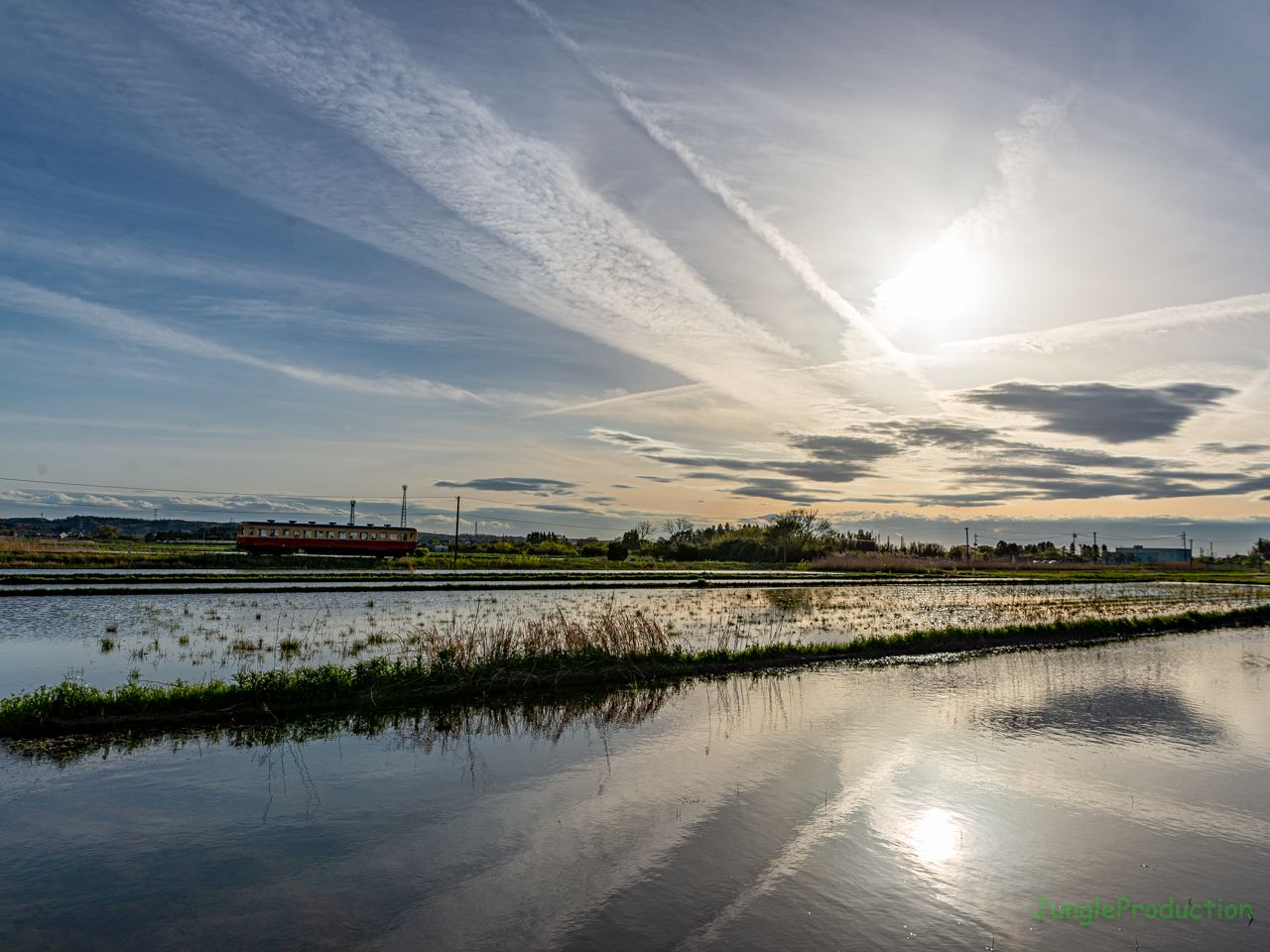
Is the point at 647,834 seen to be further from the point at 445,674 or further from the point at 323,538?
the point at 323,538

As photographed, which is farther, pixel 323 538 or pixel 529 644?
pixel 323 538

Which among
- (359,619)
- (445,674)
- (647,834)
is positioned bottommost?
(647,834)

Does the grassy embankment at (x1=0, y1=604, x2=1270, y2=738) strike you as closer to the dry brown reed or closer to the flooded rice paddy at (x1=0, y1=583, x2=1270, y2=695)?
the dry brown reed

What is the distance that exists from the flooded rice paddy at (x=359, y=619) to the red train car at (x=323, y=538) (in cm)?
3901

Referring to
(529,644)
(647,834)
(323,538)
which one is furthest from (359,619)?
(323,538)

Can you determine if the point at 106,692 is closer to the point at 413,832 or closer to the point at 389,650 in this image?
the point at 389,650

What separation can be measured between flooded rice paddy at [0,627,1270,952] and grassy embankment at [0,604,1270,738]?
117 centimetres

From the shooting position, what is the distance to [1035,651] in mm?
25078

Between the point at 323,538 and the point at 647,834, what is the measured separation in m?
73.3

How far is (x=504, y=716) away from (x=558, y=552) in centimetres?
9490

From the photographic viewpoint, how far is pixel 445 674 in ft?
53.7

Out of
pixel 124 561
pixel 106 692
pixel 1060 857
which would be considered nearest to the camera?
pixel 1060 857

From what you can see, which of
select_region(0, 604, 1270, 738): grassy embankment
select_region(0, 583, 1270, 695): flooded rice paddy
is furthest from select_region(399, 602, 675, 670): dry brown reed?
select_region(0, 583, 1270, 695): flooded rice paddy

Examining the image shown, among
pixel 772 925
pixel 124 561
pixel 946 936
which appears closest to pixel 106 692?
pixel 772 925
